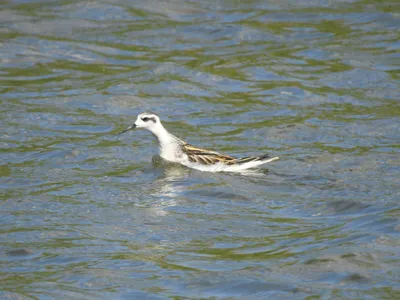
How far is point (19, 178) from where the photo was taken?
553 inches

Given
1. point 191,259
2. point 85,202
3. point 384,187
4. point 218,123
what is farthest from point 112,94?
point 191,259

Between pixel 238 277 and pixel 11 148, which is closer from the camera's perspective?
pixel 238 277

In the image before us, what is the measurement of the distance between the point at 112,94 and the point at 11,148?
10.9 ft

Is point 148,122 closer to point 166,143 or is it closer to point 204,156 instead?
point 166,143

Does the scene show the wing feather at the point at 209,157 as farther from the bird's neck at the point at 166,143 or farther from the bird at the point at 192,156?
the bird's neck at the point at 166,143

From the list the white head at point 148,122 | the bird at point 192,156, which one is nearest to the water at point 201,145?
the bird at point 192,156

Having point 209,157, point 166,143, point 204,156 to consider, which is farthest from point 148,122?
point 209,157

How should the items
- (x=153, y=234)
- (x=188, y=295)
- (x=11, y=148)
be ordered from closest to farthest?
(x=188, y=295), (x=153, y=234), (x=11, y=148)

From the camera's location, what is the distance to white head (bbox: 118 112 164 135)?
15.0 meters

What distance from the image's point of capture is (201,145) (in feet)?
52.5

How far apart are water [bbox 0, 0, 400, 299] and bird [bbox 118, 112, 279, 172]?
0.16 m

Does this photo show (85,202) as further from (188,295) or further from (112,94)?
(112,94)

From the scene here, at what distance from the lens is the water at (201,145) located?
34.0 feet

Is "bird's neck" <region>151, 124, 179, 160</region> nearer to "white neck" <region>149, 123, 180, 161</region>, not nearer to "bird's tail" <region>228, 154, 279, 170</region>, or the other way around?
"white neck" <region>149, 123, 180, 161</region>
